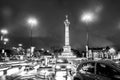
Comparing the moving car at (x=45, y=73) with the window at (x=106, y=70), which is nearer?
the window at (x=106, y=70)

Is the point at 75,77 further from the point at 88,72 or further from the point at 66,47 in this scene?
the point at 66,47

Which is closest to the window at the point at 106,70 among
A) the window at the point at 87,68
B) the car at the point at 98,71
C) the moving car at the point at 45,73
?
the car at the point at 98,71

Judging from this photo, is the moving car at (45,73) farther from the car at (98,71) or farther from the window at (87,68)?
the window at (87,68)

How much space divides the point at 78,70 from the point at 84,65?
1.45ft

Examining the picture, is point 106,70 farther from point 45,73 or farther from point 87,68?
point 45,73

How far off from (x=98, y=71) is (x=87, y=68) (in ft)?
2.69

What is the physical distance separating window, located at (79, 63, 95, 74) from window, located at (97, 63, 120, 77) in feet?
1.18

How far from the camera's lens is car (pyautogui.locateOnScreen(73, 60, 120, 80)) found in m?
5.96

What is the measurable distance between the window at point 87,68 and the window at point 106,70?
1.18 feet

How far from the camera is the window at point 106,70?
5.96 m

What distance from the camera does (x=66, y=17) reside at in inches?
4158

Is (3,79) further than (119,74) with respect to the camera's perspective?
Yes

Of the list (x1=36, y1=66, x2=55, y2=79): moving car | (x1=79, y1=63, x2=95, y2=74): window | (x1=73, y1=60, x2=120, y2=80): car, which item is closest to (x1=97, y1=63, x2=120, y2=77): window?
(x1=73, y1=60, x2=120, y2=80): car

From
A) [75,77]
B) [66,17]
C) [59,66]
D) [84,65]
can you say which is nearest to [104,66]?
[84,65]
